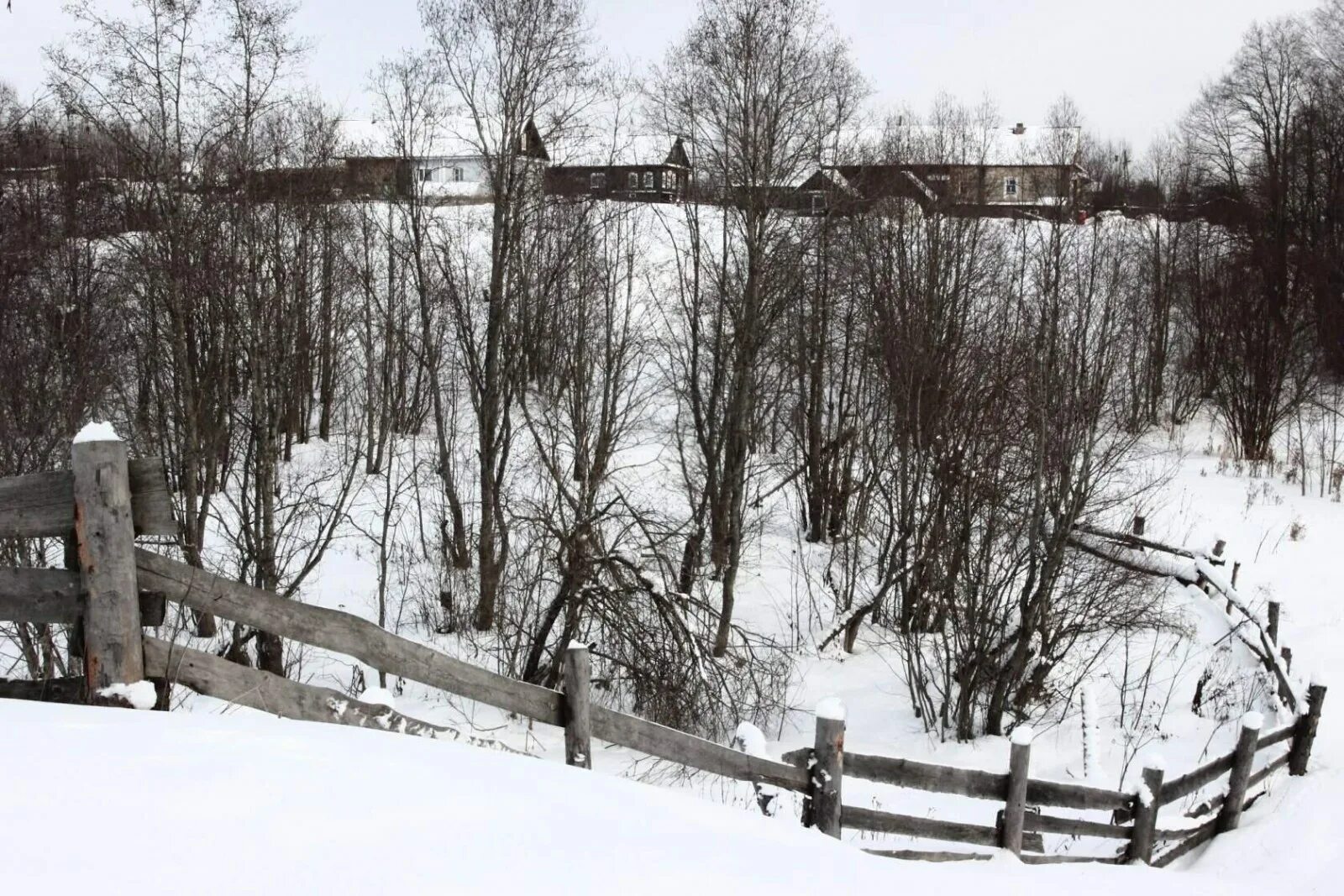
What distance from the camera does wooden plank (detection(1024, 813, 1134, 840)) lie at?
704 cm

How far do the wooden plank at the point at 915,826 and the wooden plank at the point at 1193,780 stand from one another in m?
1.87

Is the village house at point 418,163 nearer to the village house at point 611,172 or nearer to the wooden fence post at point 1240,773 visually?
the village house at point 611,172

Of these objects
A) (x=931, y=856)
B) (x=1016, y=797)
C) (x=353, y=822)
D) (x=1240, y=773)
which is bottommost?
(x=1240, y=773)

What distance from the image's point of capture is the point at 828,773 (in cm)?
554

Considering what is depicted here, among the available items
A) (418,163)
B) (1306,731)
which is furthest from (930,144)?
(1306,731)

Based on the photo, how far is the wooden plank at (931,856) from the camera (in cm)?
643

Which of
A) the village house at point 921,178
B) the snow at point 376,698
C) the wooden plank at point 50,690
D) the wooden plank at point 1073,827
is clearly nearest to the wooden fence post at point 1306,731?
the wooden plank at point 1073,827

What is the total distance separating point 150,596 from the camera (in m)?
4.30

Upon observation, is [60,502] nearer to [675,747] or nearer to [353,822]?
[353,822]

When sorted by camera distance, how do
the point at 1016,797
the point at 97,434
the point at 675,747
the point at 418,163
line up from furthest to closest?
the point at 418,163 < the point at 1016,797 < the point at 675,747 < the point at 97,434

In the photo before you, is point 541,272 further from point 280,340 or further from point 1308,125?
point 1308,125

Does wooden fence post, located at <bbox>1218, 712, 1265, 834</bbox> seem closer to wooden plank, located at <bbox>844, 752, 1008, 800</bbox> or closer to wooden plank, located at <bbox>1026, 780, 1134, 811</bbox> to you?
wooden plank, located at <bbox>1026, 780, 1134, 811</bbox>

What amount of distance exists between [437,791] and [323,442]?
93.4 ft

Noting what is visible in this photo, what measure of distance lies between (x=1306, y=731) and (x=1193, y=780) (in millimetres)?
2654
